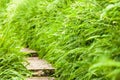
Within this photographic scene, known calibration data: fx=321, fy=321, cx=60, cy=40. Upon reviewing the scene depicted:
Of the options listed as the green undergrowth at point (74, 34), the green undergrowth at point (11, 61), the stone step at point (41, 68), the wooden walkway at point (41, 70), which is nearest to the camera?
the green undergrowth at point (74, 34)

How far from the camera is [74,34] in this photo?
4355mm

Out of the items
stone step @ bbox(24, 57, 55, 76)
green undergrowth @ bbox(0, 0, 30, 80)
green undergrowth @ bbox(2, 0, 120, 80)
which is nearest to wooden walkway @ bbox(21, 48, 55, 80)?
stone step @ bbox(24, 57, 55, 76)

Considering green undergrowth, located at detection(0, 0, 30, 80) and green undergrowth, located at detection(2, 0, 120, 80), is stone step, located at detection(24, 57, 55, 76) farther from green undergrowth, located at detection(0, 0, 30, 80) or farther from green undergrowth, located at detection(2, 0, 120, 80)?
green undergrowth, located at detection(0, 0, 30, 80)

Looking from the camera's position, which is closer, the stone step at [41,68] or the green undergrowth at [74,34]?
the green undergrowth at [74,34]

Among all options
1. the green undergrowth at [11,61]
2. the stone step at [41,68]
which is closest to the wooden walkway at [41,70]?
the stone step at [41,68]

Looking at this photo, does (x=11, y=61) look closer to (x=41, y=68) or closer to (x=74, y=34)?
(x=74, y=34)

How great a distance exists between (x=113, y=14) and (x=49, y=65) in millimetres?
2058

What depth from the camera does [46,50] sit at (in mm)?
5449

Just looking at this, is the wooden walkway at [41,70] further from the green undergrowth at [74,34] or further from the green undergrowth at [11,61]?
the green undergrowth at [11,61]

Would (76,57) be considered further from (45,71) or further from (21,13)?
(21,13)

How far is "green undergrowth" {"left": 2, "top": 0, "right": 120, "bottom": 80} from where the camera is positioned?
315 cm

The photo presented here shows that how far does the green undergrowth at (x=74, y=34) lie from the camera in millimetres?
3152

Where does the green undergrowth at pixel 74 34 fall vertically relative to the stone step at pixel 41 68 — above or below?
above

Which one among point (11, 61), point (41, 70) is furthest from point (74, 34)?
point (41, 70)
